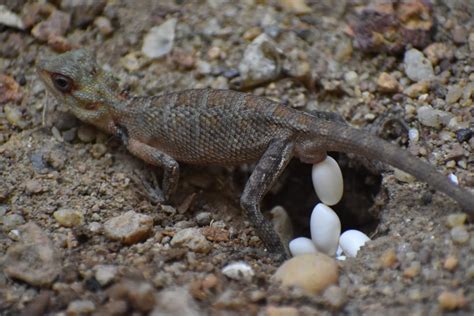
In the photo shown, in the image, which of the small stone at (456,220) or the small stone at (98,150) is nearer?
the small stone at (456,220)

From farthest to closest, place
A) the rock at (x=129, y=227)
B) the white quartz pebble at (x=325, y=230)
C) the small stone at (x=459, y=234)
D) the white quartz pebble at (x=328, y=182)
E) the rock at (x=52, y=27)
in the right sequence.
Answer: the rock at (x=52, y=27), the white quartz pebble at (x=328, y=182), the white quartz pebble at (x=325, y=230), the rock at (x=129, y=227), the small stone at (x=459, y=234)

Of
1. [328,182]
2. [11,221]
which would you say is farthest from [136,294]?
[328,182]

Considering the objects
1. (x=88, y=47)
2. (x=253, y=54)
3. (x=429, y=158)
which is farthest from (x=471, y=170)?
(x=88, y=47)

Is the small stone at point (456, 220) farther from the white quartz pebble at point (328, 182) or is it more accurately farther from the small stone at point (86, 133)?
the small stone at point (86, 133)

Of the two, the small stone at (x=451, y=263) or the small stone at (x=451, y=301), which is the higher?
the small stone at (x=451, y=301)

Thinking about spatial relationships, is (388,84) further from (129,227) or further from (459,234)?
(129,227)

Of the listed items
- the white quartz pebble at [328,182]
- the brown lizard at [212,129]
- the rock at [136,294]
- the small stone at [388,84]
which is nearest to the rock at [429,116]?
the small stone at [388,84]

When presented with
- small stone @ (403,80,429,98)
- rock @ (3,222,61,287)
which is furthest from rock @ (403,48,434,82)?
rock @ (3,222,61,287)
